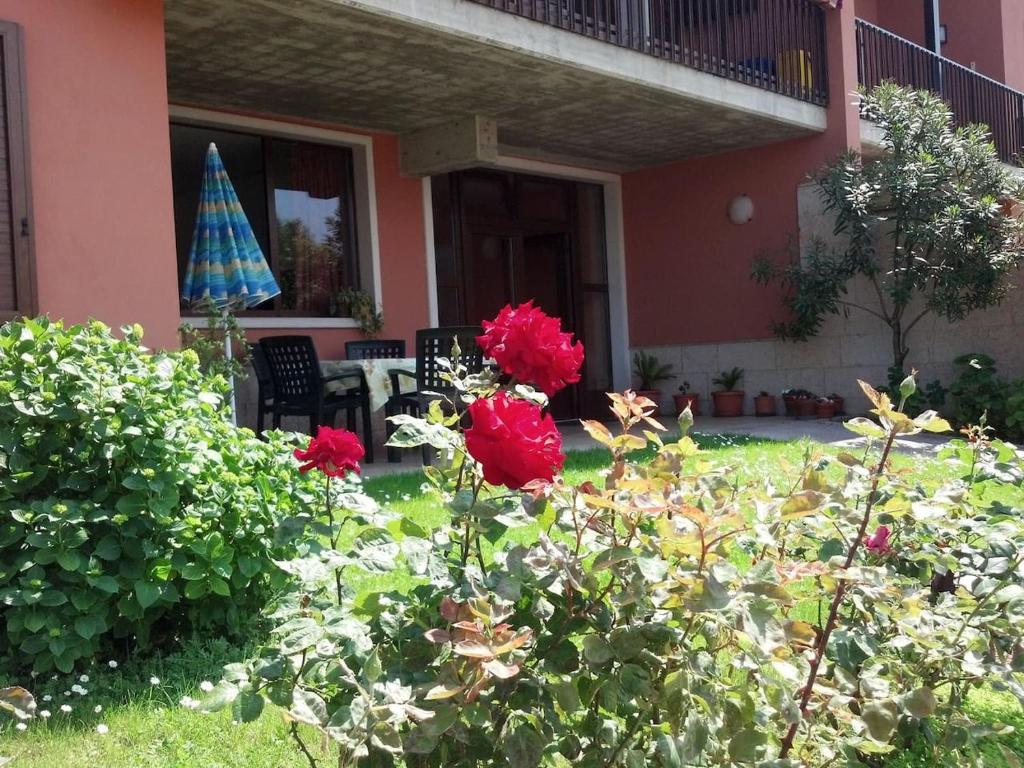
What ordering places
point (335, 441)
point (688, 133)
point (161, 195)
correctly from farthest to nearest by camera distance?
point (688, 133)
point (161, 195)
point (335, 441)

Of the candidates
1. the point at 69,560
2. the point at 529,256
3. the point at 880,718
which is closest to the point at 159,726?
the point at 69,560

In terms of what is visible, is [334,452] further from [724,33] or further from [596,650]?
[724,33]

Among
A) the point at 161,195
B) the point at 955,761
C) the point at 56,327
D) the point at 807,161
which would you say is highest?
the point at 807,161

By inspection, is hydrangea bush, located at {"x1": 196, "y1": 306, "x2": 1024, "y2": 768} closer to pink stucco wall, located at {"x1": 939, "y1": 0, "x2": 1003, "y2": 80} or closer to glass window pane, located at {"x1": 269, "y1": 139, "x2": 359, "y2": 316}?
glass window pane, located at {"x1": 269, "y1": 139, "x2": 359, "y2": 316}

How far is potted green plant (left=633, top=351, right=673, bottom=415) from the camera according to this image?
11.1 metres

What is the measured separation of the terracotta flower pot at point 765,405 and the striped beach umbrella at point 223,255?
19.0 feet

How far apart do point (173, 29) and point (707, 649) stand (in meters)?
5.78

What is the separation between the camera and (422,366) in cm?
673

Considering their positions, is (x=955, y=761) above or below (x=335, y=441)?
below

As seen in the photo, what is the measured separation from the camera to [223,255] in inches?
249

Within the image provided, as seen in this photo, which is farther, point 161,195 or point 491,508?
point 161,195

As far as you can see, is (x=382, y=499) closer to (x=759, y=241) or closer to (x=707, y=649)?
(x=707, y=649)

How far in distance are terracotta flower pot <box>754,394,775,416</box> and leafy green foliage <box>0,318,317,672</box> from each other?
8.21 meters

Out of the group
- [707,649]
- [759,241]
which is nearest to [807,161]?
[759,241]
